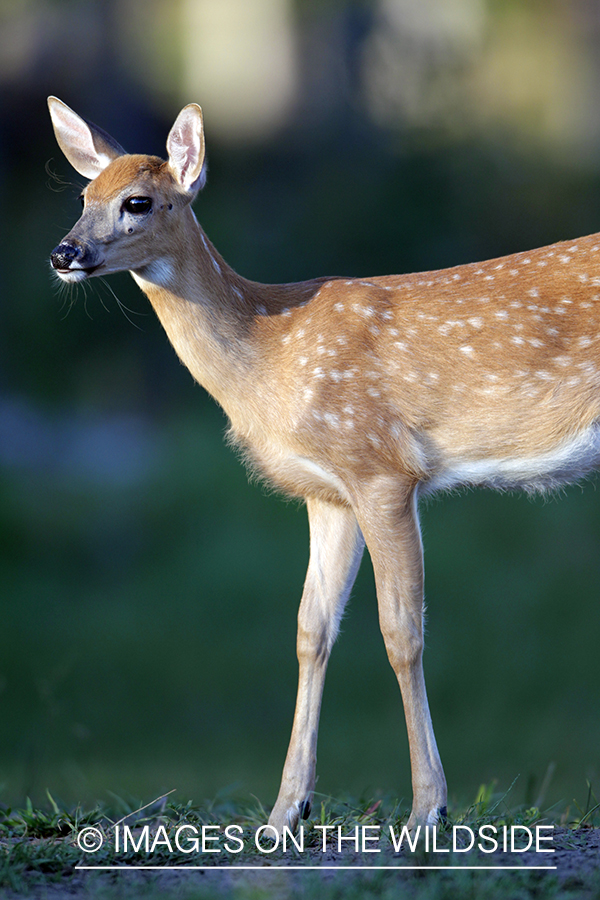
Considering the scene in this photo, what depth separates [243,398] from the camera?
20.3 feet

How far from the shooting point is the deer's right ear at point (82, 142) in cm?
624

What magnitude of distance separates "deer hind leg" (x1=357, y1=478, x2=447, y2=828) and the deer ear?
188 centimetres

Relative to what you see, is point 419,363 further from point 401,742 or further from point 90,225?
point 401,742

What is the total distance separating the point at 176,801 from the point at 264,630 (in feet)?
23.9

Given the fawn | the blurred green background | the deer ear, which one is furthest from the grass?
the blurred green background

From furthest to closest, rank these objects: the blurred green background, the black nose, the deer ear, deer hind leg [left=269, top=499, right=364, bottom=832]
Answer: the blurred green background, deer hind leg [left=269, top=499, right=364, bottom=832], the deer ear, the black nose

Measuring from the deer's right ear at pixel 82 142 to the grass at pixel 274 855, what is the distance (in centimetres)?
352

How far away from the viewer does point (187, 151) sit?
5953 millimetres

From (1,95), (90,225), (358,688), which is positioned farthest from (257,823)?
(1,95)

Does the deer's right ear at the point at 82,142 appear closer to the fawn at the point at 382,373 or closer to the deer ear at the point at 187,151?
the fawn at the point at 382,373

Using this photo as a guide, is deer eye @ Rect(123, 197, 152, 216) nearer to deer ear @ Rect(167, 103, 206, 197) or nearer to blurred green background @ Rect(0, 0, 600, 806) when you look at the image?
deer ear @ Rect(167, 103, 206, 197)

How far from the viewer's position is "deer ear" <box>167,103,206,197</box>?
590 centimetres

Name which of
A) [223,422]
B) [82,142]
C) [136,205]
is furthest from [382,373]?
[223,422]

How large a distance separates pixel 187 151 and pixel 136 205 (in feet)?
1.59
